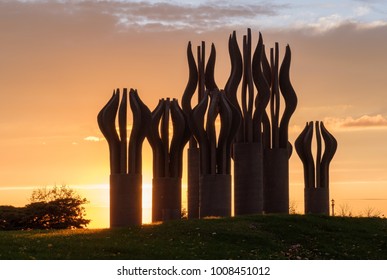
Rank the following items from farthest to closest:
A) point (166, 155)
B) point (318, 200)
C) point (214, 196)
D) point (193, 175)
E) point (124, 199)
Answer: point (318, 200), point (193, 175), point (166, 155), point (124, 199), point (214, 196)

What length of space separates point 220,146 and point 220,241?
11127 millimetres

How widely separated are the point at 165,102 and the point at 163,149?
2.54 m

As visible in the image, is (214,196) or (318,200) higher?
(214,196)

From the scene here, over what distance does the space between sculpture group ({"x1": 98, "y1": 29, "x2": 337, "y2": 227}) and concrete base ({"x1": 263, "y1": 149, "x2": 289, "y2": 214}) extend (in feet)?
0.18

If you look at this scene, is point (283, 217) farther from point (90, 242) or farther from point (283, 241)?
point (90, 242)

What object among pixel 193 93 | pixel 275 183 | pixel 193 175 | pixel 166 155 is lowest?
pixel 275 183

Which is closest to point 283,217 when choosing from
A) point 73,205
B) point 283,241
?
point 283,241

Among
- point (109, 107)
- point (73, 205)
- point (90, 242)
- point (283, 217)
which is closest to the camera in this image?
point (90, 242)

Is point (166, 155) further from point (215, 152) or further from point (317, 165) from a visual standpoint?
point (317, 165)

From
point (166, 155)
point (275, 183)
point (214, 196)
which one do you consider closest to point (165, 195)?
point (166, 155)

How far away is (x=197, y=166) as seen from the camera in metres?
41.6

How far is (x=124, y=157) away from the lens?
36000 mm
